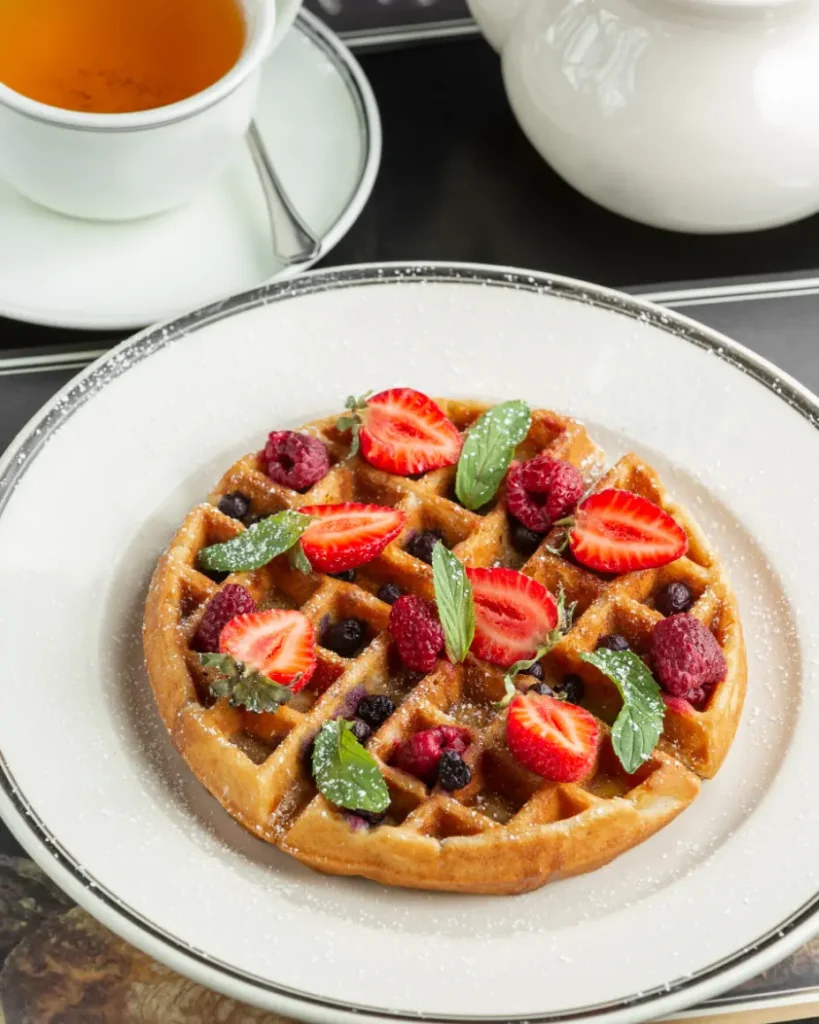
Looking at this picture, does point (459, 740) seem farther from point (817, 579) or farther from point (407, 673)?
point (817, 579)

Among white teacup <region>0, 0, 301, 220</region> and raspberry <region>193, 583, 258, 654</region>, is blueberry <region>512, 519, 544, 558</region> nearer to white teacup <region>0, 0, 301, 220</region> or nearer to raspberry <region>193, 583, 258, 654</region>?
raspberry <region>193, 583, 258, 654</region>

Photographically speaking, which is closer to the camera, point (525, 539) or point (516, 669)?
point (516, 669)

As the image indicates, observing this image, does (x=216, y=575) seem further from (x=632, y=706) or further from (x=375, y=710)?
(x=632, y=706)

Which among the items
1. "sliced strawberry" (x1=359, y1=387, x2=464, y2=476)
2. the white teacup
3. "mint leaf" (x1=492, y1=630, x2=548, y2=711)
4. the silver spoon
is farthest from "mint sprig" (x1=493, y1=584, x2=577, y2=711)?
the white teacup

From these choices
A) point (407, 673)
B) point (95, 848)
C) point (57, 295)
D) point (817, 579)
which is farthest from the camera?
point (57, 295)

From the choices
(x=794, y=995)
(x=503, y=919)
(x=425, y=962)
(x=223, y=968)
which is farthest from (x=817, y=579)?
(x=223, y=968)

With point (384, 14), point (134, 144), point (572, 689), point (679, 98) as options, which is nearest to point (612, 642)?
point (572, 689)

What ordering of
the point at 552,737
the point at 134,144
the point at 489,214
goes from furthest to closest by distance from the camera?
the point at 489,214 < the point at 134,144 < the point at 552,737
